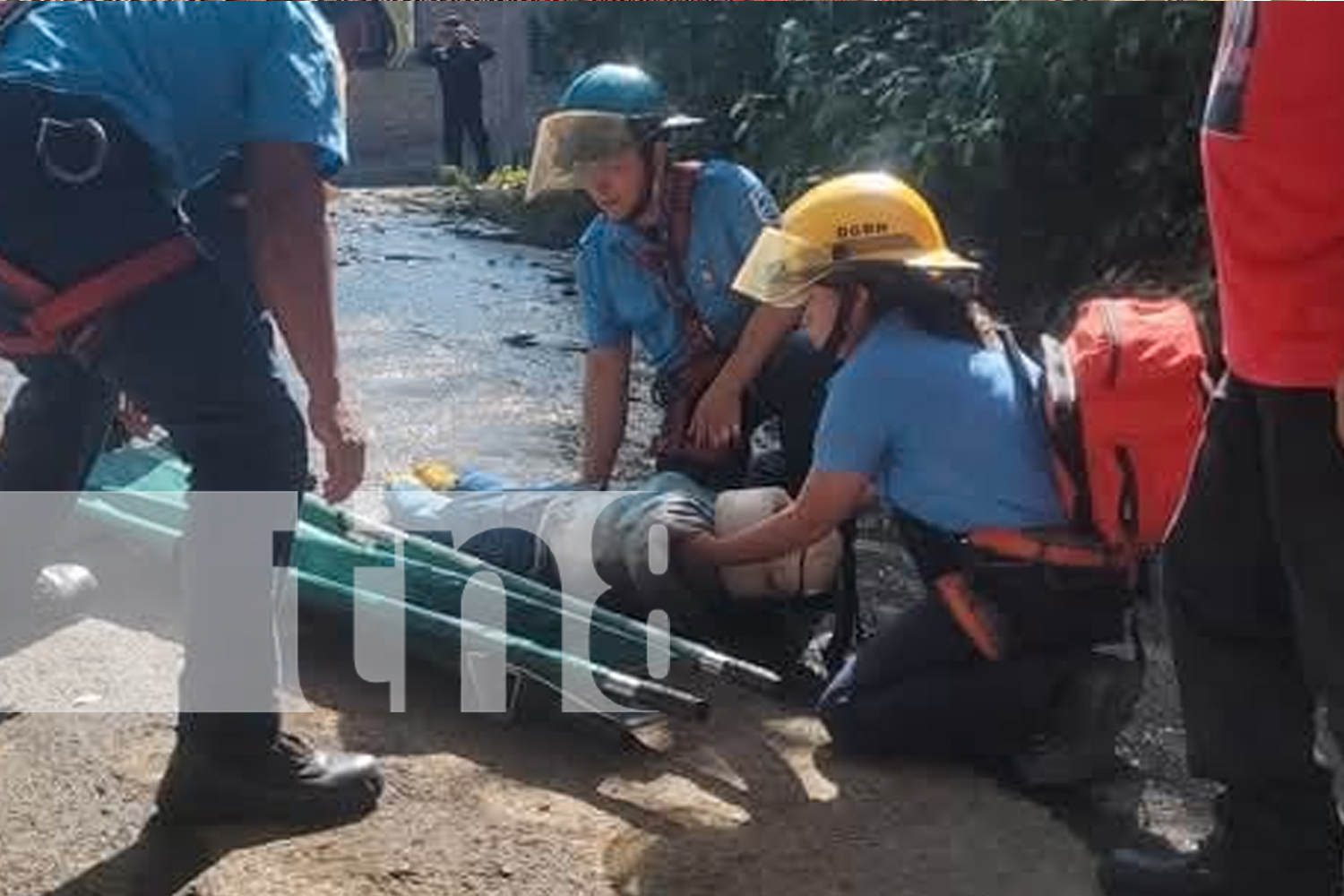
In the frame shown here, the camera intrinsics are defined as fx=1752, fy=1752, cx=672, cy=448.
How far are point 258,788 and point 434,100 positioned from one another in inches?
873

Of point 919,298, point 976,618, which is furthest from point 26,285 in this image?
point 976,618

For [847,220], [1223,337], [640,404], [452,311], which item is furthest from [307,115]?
[452,311]

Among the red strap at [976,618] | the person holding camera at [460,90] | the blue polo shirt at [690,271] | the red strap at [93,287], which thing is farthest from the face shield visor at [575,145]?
the person holding camera at [460,90]

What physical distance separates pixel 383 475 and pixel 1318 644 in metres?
3.60

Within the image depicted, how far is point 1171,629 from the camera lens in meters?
2.74

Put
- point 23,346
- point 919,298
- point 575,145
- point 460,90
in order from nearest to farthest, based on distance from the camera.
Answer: point 23,346
point 919,298
point 575,145
point 460,90

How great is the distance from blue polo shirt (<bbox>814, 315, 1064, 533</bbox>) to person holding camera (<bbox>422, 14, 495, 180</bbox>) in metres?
15.5

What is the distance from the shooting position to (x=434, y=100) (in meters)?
24.2

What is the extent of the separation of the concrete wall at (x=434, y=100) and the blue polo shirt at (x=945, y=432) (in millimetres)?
18495

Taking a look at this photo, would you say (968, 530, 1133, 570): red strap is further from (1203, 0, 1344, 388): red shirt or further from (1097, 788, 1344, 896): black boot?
(1203, 0, 1344, 388): red shirt

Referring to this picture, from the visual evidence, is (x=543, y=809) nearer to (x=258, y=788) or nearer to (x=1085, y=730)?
(x=258, y=788)

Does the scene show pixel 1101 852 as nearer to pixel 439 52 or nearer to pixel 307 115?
pixel 307 115

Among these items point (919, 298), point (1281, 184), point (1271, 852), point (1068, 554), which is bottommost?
point (1271, 852)

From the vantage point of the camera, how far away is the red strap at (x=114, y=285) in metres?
2.73
